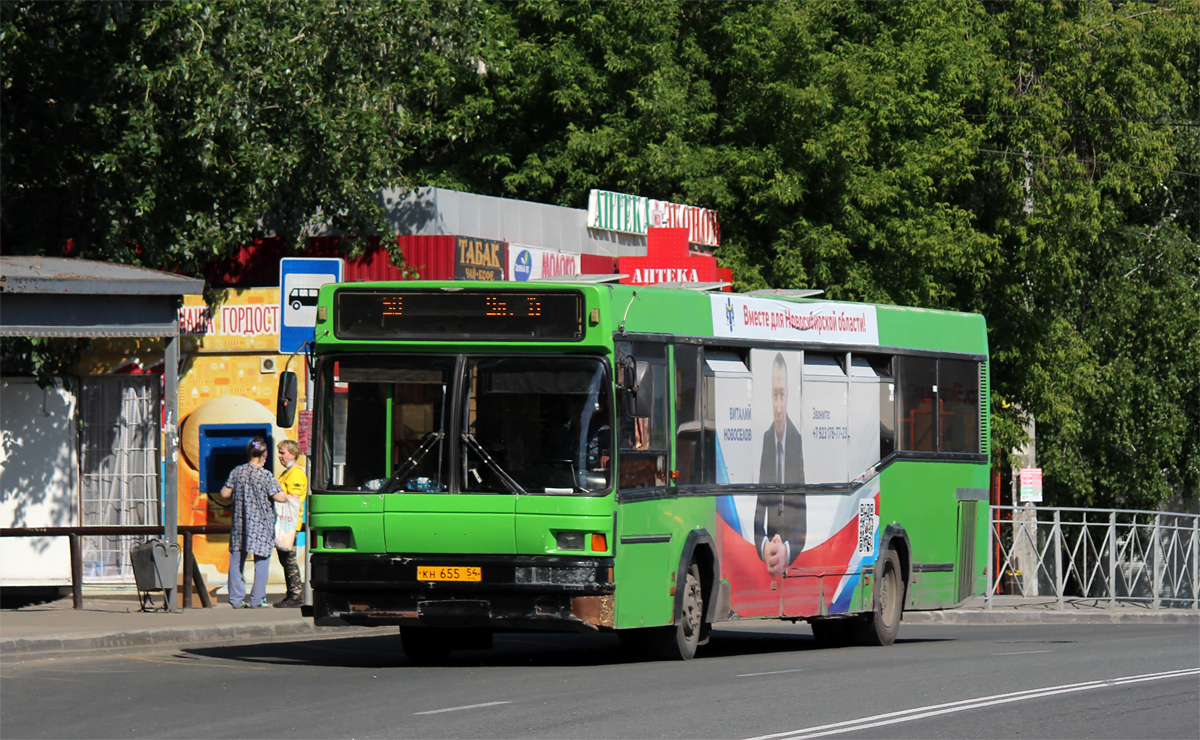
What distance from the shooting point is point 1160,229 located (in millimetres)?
38812

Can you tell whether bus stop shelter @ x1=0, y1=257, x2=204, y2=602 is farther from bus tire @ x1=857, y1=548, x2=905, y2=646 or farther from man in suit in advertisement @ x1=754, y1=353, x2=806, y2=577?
bus tire @ x1=857, y1=548, x2=905, y2=646

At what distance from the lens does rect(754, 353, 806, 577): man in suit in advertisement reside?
1559 cm

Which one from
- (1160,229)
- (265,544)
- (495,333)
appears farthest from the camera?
(1160,229)

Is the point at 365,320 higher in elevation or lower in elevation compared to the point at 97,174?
lower

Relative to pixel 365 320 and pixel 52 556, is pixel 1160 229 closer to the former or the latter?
pixel 52 556

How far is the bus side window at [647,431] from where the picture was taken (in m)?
13.4

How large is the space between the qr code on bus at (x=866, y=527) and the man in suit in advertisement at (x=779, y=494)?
1.01 metres

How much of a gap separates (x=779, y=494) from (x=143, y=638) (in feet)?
18.4

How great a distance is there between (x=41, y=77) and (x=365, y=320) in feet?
28.1

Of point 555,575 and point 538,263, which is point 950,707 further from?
point 538,263

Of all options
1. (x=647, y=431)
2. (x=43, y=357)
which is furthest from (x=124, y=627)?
(x=647, y=431)

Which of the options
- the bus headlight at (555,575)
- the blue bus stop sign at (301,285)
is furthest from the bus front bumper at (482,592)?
the blue bus stop sign at (301,285)

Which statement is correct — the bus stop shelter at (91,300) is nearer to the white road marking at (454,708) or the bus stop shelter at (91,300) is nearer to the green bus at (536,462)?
the green bus at (536,462)

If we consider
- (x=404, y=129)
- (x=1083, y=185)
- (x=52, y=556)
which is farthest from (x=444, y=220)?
(x=1083, y=185)
